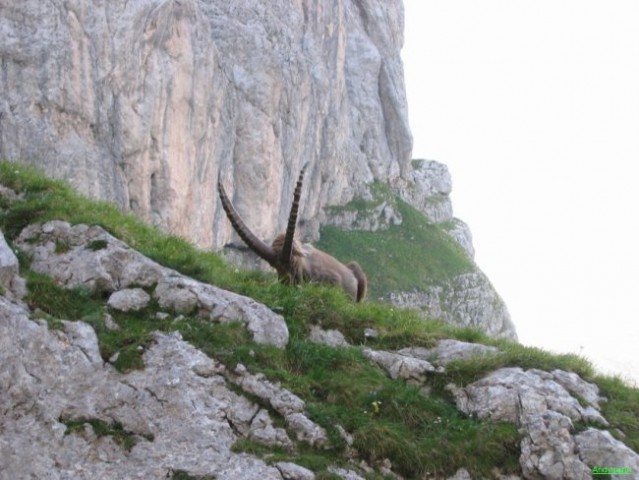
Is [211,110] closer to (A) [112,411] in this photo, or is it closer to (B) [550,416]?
(A) [112,411]

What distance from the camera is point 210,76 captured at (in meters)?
46.1

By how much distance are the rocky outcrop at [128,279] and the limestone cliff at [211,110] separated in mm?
21485

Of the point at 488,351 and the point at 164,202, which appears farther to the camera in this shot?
the point at 164,202

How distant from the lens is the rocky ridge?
7355 mm

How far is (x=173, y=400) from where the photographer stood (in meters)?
8.09

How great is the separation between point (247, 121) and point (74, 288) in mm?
43942

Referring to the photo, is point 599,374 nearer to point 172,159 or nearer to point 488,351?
point 488,351

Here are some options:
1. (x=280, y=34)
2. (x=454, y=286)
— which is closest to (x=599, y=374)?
(x=280, y=34)

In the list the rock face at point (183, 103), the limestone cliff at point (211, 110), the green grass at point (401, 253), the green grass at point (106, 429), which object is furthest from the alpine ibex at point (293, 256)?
the green grass at point (401, 253)

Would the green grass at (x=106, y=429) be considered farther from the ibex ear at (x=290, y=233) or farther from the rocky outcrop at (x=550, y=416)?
the ibex ear at (x=290, y=233)

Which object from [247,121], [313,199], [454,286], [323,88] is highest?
[323,88]

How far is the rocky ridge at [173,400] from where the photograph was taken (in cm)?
736

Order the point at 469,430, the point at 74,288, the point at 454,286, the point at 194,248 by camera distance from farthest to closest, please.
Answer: the point at 454,286, the point at 194,248, the point at 74,288, the point at 469,430

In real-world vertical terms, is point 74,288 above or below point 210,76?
below
